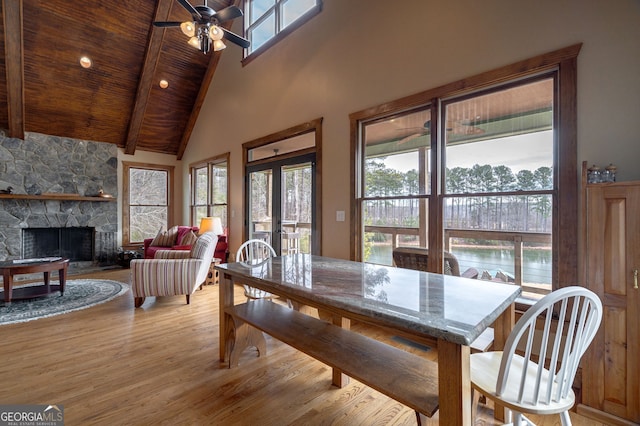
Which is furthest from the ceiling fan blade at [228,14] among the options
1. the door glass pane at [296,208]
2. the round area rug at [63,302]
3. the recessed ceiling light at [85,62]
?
the recessed ceiling light at [85,62]

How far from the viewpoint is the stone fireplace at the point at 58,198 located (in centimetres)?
566

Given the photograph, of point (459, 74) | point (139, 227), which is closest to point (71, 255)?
point (139, 227)

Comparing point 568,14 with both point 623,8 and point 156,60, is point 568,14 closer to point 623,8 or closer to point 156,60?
point 623,8

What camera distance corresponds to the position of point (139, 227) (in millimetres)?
7320

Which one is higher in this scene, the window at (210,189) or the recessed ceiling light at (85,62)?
the recessed ceiling light at (85,62)

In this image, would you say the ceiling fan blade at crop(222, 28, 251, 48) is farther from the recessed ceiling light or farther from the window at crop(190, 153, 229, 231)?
the recessed ceiling light

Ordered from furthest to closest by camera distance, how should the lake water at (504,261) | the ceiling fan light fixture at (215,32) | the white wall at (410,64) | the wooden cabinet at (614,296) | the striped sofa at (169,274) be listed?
1. the striped sofa at (169,274)
2. the ceiling fan light fixture at (215,32)
3. the lake water at (504,261)
4. the white wall at (410,64)
5. the wooden cabinet at (614,296)

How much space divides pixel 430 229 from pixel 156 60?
5.97 m

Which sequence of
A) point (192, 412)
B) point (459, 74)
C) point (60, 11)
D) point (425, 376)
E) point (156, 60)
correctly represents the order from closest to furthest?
1. point (425, 376)
2. point (192, 412)
3. point (459, 74)
4. point (60, 11)
5. point (156, 60)

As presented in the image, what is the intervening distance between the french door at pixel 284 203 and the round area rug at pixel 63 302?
91.6 inches

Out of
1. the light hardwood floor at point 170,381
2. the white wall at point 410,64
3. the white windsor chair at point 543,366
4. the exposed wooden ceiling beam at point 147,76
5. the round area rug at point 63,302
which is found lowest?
the light hardwood floor at point 170,381

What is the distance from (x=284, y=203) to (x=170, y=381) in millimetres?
2962

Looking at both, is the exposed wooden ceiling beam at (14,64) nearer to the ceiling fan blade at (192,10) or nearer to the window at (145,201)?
the window at (145,201)

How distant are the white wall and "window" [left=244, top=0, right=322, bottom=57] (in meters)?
0.15
